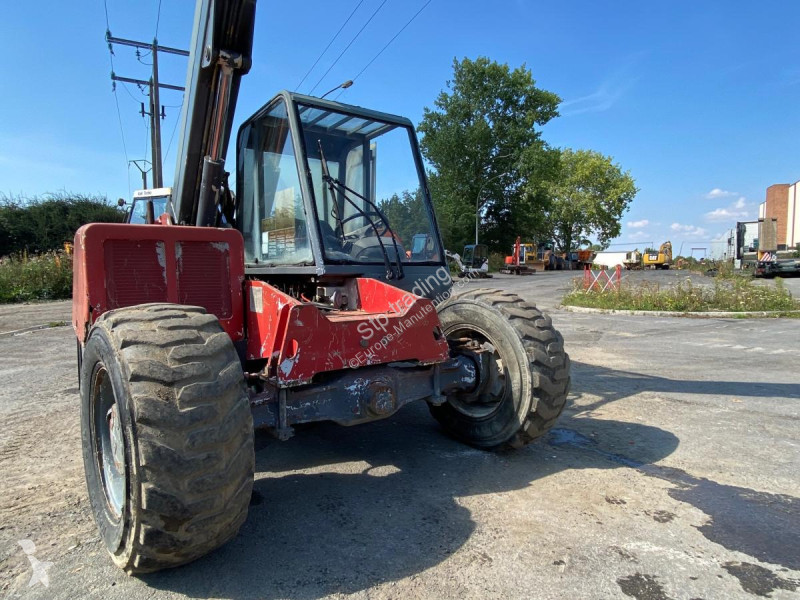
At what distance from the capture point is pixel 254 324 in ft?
11.3

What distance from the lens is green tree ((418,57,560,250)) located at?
148 feet

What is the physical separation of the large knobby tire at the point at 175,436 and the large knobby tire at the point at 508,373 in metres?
2.06

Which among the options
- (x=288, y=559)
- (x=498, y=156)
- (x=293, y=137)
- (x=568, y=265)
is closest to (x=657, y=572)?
(x=288, y=559)

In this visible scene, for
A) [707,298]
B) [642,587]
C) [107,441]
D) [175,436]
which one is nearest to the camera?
[175,436]

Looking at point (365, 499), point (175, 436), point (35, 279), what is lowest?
point (365, 499)

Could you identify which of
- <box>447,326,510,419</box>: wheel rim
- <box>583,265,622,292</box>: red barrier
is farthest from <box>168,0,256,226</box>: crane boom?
<box>583,265,622,292</box>: red barrier

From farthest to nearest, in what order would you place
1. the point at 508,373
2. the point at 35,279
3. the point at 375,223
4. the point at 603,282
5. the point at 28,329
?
the point at 35,279
the point at 603,282
the point at 28,329
the point at 375,223
the point at 508,373

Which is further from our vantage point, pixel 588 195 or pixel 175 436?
pixel 588 195

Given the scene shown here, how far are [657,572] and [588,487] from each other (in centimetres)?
97

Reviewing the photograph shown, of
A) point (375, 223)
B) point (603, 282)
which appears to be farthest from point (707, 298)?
point (375, 223)

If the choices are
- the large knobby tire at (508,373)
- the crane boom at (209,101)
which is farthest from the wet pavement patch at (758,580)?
the crane boom at (209,101)

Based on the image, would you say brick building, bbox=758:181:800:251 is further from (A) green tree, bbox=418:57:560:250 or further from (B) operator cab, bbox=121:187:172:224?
(B) operator cab, bbox=121:187:172:224

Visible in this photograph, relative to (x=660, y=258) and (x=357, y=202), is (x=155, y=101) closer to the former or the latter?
(x=357, y=202)

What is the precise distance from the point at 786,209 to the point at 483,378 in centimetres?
6711
